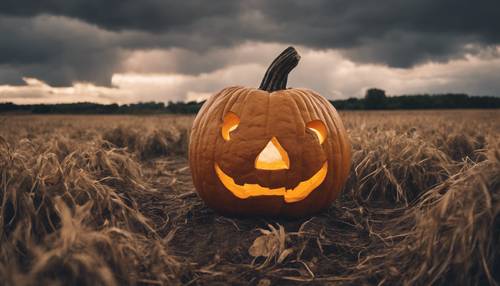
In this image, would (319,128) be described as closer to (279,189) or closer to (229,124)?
(279,189)

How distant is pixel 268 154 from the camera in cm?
327

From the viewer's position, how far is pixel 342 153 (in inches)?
133

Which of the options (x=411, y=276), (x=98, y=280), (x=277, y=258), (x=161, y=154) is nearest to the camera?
(x=98, y=280)

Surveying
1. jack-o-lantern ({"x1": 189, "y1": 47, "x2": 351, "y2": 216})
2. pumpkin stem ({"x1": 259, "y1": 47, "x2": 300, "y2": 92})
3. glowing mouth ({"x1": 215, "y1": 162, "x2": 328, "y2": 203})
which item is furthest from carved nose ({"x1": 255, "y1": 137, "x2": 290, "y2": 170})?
pumpkin stem ({"x1": 259, "y1": 47, "x2": 300, "y2": 92})

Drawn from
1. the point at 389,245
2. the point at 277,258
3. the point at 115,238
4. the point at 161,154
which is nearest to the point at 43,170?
the point at 115,238

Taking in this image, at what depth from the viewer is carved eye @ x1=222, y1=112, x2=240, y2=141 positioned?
10.7ft

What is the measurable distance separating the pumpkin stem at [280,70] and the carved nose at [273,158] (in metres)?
0.63

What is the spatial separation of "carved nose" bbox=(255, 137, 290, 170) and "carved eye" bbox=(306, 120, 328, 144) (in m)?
0.32

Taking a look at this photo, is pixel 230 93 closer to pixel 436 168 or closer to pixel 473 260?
pixel 473 260

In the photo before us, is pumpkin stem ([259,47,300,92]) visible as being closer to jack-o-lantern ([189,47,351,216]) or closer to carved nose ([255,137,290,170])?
jack-o-lantern ([189,47,351,216])

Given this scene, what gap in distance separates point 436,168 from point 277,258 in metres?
2.51

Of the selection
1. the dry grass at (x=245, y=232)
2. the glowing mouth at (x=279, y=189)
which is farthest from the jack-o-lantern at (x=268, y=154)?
the dry grass at (x=245, y=232)

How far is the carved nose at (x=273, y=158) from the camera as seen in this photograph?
3158 mm

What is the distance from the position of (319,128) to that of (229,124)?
29.4 inches
